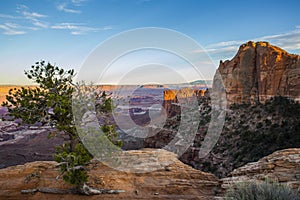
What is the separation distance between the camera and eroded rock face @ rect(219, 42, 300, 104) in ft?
122

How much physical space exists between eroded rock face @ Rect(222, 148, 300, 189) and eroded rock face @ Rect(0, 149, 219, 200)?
3.29ft

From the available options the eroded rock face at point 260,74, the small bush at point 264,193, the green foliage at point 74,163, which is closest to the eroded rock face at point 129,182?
the green foliage at point 74,163

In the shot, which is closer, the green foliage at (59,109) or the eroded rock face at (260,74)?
the green foliage at (59,109)

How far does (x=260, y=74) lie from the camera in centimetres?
4266

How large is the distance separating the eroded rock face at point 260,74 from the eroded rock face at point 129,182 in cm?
3073

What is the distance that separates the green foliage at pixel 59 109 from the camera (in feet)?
24.8

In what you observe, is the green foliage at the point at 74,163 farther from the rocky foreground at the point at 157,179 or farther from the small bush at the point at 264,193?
the small bush at the point at 264,193

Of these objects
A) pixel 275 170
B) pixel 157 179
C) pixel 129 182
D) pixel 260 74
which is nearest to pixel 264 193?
pixel 275 170

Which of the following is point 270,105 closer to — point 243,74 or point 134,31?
point 243,74

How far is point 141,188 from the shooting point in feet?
28.4

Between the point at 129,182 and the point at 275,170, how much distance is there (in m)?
5.50

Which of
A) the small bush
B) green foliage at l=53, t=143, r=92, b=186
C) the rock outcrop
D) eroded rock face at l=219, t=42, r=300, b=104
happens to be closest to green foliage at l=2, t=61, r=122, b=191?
green foliage at l=53, t=143, r=92, b=186

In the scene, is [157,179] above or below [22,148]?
above

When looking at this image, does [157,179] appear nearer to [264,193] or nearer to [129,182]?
[129,182]
